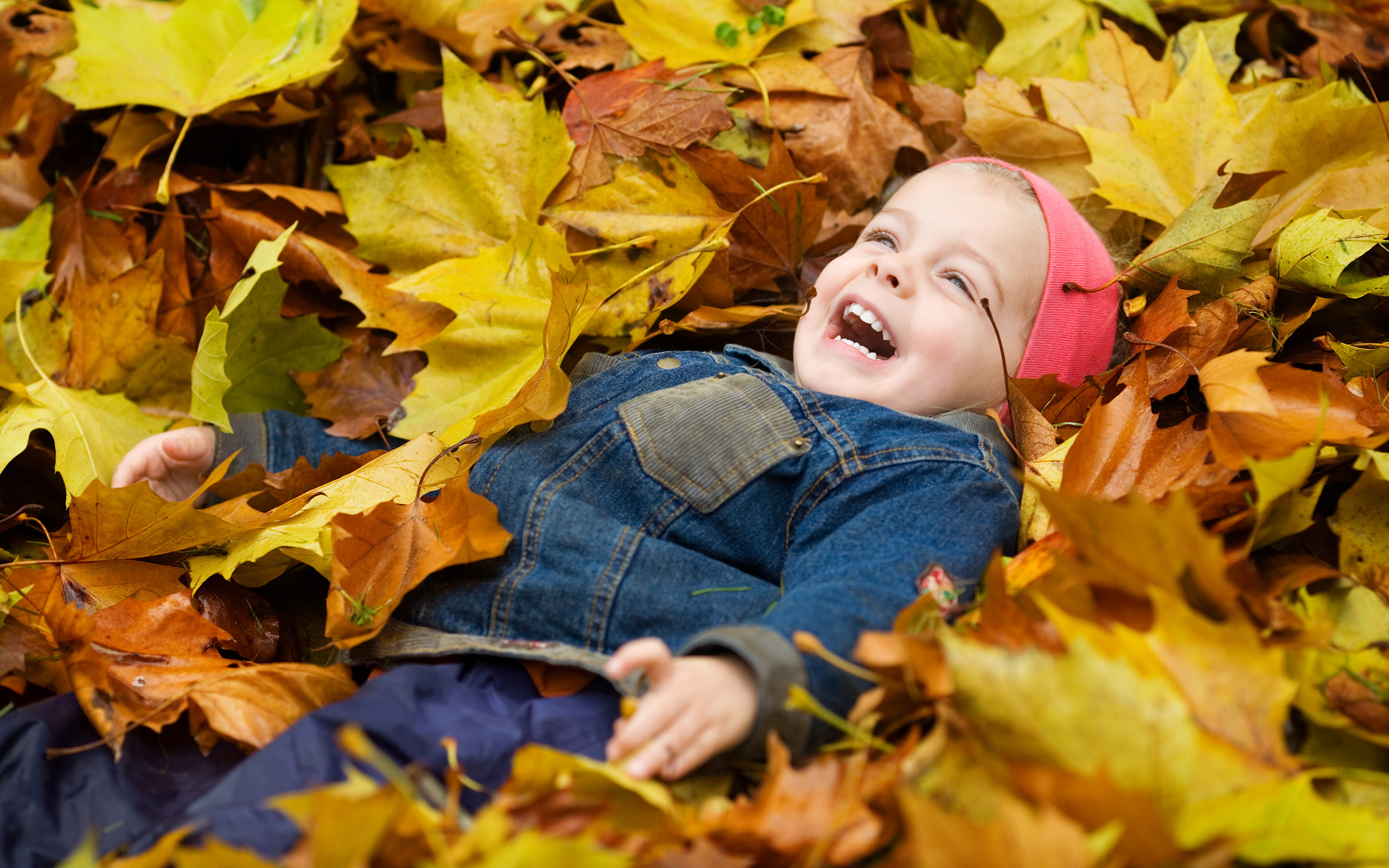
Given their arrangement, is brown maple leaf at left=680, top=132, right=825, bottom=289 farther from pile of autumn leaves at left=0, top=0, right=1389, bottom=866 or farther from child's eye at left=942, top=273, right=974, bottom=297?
child's eye at left=942, top=273, right=974, bottom=297

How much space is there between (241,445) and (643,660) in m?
1.01

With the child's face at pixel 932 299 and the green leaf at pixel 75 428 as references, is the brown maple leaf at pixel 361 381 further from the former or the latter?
the child's face at pixel 932 299

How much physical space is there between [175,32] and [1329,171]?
2.00 metres

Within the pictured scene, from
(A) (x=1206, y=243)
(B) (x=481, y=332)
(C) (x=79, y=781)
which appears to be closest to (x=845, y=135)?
(A) (x=1206, y=243)

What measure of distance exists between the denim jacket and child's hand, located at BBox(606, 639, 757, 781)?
0.66ft

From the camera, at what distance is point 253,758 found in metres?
1.05

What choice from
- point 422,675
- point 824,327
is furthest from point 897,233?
point 422,675

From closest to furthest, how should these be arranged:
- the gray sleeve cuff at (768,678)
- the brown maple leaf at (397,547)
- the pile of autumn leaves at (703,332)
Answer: the pile of autumn leaves at (703,332) < the gray sleeve cuff at (768,678) < the brown maple leaf at (397,547)

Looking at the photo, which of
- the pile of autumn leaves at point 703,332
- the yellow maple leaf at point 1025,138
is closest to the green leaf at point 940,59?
the pile of autumn leaves at point 703,332

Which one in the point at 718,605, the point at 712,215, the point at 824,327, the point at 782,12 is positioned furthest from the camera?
the point at 782,12

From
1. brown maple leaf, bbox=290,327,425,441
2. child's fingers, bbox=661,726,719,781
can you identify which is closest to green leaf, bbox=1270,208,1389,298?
child's fingers, bbox=661,726,719,781

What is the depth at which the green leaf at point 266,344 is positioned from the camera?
165 cm

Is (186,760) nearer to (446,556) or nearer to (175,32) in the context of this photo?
(446,556)

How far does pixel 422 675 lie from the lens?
121cm
